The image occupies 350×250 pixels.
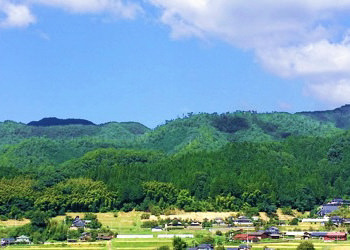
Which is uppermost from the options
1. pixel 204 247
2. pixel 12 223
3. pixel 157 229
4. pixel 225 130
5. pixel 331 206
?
pixel 225 130

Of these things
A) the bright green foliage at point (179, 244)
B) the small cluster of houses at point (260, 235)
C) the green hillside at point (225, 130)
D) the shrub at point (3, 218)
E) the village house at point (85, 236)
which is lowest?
the bright green foliage at point (179, 244)

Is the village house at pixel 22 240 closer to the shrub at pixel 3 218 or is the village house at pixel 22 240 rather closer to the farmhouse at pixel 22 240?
the farmhouse at pixel 22 240

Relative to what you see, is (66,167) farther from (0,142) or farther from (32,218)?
(0,142)

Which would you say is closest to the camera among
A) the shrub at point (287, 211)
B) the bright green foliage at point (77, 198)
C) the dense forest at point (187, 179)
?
the bright green foliage at point (77, 198)

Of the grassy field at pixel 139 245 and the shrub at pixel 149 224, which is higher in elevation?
the shrub at pixel 149 224

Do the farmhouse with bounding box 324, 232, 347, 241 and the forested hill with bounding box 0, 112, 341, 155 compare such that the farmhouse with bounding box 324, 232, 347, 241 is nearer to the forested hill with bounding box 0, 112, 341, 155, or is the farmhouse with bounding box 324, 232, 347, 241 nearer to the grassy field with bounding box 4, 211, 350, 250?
the grassy field with bounding box 4, 211, 350, 250

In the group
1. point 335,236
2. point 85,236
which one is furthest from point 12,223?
point 335,236

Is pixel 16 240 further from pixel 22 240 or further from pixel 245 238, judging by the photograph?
pixel 245 238

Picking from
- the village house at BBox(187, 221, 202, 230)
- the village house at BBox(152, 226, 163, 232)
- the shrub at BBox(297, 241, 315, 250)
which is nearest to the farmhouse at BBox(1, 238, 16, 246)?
the village house at BBox(152, 226, 163, 232)

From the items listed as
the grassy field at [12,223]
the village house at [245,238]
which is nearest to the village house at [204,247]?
the village house at [245,238]

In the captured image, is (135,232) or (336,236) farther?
(135,232)

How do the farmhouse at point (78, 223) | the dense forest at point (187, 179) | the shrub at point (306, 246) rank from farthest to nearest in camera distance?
the dense forest at point (187, 179)
the farmhouse at point (78, 223)
the shrub at point (306, 246)

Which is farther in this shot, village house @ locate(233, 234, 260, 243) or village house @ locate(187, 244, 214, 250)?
village house @ locate(233, 234, 260, 243)

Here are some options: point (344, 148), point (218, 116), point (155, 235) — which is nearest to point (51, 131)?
point (218, 116)
